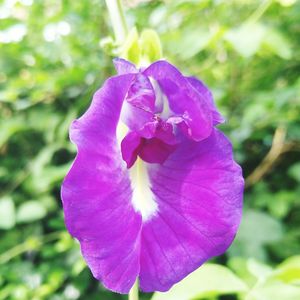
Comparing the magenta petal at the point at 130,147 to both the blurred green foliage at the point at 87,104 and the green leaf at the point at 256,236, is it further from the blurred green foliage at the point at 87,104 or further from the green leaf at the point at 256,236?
the green leaf at the point at 256,236

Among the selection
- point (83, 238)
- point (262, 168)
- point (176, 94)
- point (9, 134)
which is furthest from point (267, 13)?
point (83, 238)

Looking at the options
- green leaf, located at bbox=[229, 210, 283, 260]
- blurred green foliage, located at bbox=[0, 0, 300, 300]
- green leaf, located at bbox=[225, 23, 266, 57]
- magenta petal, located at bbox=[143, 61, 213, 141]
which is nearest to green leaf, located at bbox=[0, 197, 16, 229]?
blurred green foliage, located at bbox=[0, 0, 300, 300]

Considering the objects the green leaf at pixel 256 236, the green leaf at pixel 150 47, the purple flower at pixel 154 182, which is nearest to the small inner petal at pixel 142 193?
the purple flower at pixel 154 182

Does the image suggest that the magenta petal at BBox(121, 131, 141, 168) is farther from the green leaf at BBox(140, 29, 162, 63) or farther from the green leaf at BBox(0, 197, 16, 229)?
the green leaf at BBox(0, 197, 16, 229)

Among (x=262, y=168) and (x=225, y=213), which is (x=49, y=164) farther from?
(x=225, y=213)

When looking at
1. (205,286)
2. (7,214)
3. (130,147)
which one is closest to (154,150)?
(130,147)
